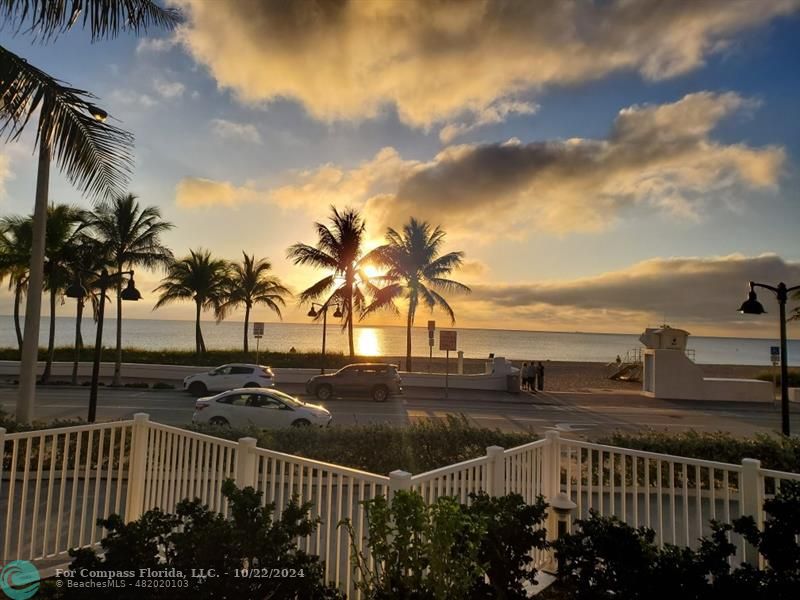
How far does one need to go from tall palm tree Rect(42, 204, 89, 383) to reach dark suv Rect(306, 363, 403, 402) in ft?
48.9

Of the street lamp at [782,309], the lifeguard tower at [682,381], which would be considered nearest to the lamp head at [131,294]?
the street lamp at [782,309]

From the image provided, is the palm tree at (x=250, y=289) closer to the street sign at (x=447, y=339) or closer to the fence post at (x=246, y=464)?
the street sign at (x=447, y=339)

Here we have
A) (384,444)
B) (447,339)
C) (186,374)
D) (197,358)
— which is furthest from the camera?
(197,358)

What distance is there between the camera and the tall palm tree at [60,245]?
25766 millimetres

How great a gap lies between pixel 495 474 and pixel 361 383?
1792 centimetres

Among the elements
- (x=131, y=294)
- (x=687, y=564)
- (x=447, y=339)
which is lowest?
(x=687, y=564)

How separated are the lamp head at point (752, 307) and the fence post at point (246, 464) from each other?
13.8 meters

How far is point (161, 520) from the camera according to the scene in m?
3.47

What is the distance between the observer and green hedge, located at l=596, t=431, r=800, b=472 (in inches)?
353

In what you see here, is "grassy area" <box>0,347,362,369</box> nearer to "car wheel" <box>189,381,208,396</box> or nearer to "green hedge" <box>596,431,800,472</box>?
"car wheel" <box>189,381,208,396</box>

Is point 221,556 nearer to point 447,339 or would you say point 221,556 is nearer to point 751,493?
point 751,493

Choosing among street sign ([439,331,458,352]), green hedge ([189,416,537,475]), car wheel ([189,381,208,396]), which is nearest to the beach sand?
street sign ([439,331,458,352])

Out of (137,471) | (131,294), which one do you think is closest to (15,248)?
(131,294)

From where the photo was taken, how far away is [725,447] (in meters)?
9.56
